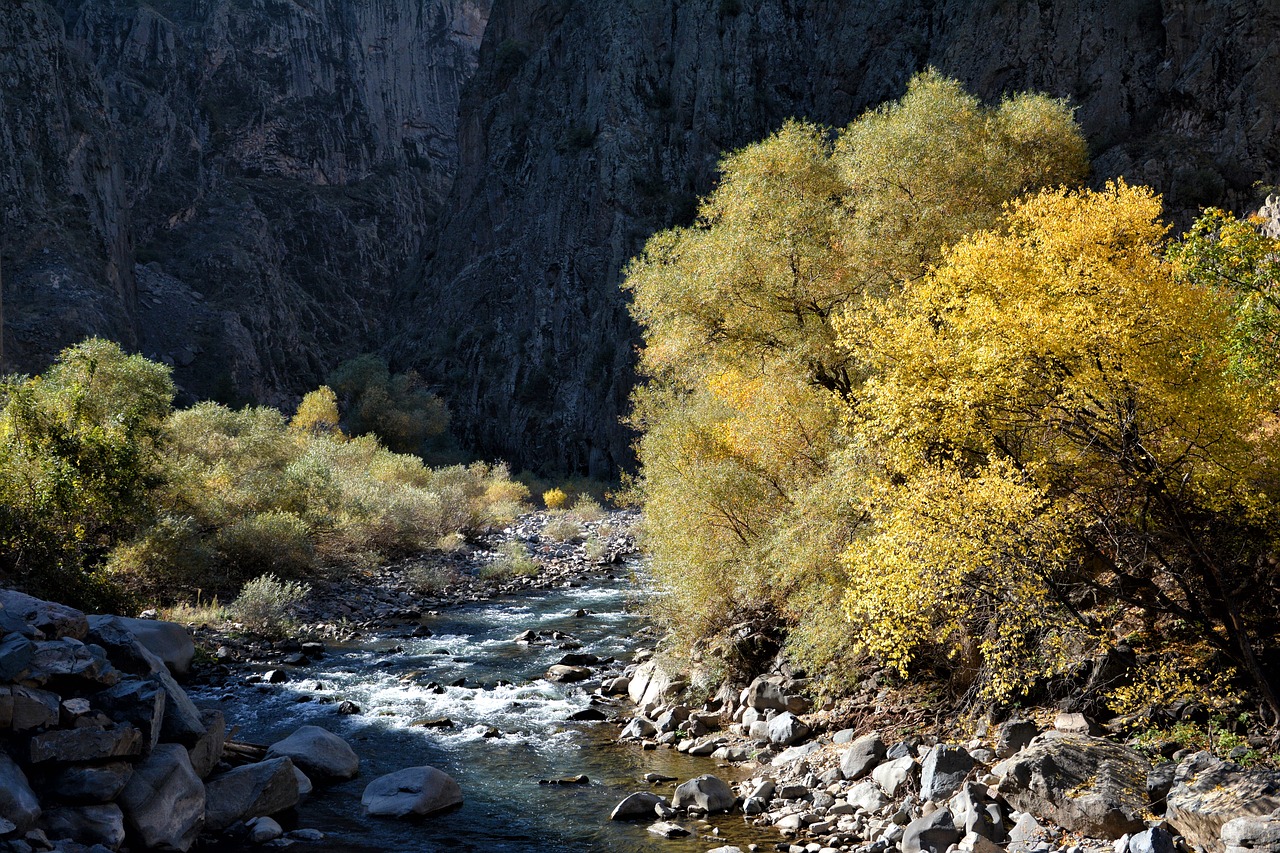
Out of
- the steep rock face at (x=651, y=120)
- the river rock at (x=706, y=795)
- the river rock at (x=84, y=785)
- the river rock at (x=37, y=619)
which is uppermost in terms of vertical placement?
the steep rock face at (x=651, y=120)

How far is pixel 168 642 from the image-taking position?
15.0m

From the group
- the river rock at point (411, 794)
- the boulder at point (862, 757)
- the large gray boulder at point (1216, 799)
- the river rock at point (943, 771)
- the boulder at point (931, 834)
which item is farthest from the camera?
the boulder at point (862, 757)

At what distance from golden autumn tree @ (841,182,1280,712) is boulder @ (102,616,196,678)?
12.6 m

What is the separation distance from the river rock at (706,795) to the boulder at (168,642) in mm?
9802

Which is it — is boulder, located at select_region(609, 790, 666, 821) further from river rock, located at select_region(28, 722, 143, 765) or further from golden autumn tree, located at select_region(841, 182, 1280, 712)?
river rock, located at select_region(28, 722, 143, 765)

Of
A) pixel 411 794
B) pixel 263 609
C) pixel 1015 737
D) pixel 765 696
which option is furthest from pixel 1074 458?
pixel 263 609

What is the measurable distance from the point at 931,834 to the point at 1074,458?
173 inches

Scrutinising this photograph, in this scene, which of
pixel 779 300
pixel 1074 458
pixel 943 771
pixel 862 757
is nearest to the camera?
pixel 1074 458

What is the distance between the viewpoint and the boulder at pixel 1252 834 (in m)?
6.59

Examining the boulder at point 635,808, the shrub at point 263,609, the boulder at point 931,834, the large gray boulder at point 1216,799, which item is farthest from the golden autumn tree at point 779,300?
the shrub at point 263,609

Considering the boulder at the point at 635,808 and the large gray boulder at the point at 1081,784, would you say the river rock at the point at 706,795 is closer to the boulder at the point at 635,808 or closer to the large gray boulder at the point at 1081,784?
the boulder at the point at 635,808

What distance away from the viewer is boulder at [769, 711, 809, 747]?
11.9 m

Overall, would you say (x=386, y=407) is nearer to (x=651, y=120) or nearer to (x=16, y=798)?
(x=651, y=120)

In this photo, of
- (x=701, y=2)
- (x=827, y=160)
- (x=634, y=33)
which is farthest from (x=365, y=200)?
(x=827, y=160)
